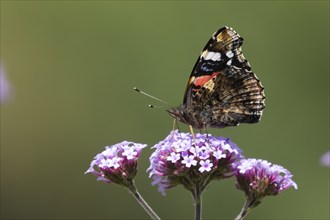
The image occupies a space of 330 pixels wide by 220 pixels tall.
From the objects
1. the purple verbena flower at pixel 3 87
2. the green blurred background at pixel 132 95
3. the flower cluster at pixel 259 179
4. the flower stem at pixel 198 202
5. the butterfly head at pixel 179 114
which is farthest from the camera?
the green blurred background at pixel 132 95

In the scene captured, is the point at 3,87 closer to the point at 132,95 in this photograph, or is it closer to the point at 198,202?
the point at 132,95

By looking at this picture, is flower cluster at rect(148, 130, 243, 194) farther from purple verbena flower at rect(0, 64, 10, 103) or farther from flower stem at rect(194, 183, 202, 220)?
purple verbena flower at rect(0, 64, 10, 103)

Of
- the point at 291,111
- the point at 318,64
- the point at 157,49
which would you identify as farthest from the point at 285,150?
the point at 157,49

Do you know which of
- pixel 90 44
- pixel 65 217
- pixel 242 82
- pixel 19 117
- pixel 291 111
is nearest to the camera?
pixel 242 82

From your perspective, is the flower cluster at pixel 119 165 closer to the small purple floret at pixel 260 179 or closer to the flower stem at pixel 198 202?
the flower stem at pixel 198 202

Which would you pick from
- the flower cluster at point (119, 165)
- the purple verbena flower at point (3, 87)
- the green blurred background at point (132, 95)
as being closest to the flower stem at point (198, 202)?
the flower cluster at point (119, 165)

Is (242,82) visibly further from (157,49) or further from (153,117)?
(157,49)
